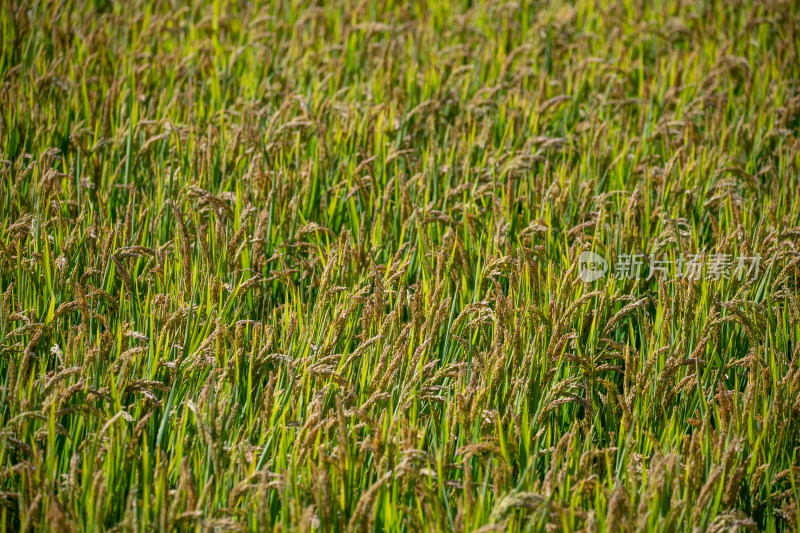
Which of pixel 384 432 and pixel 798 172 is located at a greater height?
pixel 798 172

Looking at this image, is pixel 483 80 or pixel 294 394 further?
pixel 483 80

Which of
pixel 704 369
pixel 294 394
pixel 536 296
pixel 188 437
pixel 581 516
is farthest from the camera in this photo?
pixel 536 296

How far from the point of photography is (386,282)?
2439mm

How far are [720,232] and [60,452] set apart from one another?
257 cm

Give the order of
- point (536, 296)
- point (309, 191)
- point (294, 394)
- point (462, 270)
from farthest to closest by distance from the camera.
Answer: point (309, 191), point (462, 270), point (536, 296), point (294, 394)

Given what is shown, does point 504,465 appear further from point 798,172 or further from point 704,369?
point 798,172

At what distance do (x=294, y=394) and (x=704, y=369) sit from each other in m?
1.36

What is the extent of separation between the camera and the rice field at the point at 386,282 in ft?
5.83

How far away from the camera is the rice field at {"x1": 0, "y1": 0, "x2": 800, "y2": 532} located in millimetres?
1776

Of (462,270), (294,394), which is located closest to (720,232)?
(462,270)

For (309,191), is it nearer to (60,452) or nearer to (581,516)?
(60,452)

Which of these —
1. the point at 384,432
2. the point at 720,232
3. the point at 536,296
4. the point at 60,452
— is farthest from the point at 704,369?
the point at 60,452

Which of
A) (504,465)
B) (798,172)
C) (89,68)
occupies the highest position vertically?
(89,68)

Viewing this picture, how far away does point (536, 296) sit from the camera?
102 inches
